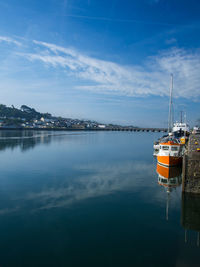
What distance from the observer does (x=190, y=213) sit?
12242 millimetres

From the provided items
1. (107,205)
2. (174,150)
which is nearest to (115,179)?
Answer: (107,205)

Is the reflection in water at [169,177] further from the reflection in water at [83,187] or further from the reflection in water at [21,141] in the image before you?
the reflection in water at [21,141]

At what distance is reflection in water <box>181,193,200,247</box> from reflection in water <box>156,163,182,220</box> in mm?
1379

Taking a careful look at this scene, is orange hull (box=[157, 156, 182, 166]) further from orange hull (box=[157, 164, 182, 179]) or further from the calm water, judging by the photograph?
the calm water

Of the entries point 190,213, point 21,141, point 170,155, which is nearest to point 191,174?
point 190,213

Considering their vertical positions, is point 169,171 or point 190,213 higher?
point 169,171

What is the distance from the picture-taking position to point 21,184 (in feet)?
56.8

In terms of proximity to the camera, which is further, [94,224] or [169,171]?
[169,171]

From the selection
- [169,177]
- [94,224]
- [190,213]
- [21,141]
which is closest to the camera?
[94,224]

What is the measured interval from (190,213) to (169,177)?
8.12 metres

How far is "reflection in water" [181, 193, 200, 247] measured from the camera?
10820mm

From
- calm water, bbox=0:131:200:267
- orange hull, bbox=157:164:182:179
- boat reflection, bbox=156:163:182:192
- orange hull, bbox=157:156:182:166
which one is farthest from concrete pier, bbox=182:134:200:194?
orange hull, bbox=157:156:182:166

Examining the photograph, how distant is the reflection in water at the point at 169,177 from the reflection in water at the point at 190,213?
1.38 metres

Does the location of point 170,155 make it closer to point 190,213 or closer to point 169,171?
point 169,171
